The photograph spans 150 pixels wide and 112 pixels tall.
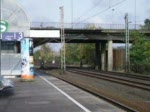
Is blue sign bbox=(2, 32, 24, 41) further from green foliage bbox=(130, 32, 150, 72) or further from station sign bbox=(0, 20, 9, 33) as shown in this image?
green foliage bbox=(130, 32, 150, 72)

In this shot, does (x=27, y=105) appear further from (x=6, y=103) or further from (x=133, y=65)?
(x=133, y=65)

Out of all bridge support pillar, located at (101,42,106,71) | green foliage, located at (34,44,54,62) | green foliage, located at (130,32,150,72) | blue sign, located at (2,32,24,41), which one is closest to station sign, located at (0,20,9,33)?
blue sign, located at (2,32,24,41)

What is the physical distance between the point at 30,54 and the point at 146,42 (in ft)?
123

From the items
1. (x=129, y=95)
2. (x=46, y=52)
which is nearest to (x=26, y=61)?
(x=129, y=95)

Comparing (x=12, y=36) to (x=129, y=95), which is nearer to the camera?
(x=129, y=95)

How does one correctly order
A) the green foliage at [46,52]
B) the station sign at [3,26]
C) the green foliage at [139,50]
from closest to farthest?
A: the station sign at [3,26] → the green foliage at [139,50] → the green foliage at [46,52]

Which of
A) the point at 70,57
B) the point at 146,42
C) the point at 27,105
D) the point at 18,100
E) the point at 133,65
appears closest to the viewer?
the point at 27,105

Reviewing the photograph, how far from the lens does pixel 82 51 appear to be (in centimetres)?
11306

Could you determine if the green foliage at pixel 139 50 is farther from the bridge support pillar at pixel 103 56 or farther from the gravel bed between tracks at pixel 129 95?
the gravel bed between tracks at pixel 129 95

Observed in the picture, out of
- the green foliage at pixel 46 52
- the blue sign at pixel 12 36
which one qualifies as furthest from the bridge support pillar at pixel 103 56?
the green foliage at pixel 46 52

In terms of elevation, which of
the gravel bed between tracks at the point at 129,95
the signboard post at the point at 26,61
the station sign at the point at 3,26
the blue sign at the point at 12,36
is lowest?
the gravel bed between tracks at the point at 129,95

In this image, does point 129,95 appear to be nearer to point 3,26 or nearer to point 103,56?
point 3,26

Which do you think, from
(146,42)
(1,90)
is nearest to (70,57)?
(146,42)

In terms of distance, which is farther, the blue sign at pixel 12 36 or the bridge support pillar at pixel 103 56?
the bridge support pillar at pixel 103 56
